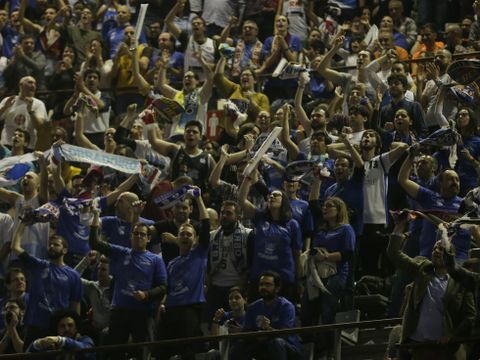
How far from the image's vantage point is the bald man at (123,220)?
19219 mm

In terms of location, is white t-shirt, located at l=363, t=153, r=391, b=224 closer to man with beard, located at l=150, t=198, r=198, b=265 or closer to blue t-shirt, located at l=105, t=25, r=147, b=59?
man with beard, located at l=150, t=198, r=198, b=265

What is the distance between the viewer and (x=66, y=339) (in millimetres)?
17797

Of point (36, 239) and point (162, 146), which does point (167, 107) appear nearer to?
point (162, 146)

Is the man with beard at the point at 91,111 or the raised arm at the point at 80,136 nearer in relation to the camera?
the raised arm at the point at 80,136

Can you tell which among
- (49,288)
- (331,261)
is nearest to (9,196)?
(49,288)

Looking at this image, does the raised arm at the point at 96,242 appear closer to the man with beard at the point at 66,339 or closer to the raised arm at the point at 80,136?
the man with beard at the point at 66,339

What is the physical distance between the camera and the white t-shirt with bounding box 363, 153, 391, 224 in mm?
19047

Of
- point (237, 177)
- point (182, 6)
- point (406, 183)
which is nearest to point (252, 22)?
point (182, 6)

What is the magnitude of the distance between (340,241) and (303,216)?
110cm

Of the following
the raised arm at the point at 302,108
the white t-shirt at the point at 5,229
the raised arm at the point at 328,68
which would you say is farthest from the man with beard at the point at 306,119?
the white t-shirt at the point at 5,229

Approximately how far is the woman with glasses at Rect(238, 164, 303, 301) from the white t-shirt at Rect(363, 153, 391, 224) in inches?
35.8

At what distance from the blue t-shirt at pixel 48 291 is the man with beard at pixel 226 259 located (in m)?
1.33

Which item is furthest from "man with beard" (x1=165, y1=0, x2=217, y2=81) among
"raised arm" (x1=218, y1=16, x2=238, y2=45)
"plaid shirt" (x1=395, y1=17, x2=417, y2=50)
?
"plaid shirt" (x1=395, y1=17, x2=417, y2=50)

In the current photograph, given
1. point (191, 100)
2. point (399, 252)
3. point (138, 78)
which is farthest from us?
point (138, 78)
